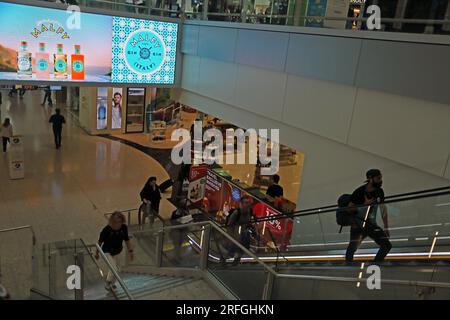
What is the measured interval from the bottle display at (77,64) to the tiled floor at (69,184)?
307 cm

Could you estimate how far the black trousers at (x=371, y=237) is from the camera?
14.3 ft

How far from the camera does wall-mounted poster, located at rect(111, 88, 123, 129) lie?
16.6 m

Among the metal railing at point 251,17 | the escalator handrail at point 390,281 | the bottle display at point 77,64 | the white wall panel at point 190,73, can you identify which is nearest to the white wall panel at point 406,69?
the metal railing at point 251,17

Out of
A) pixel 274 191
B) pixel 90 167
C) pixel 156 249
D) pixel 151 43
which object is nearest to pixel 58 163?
pixel 90 167

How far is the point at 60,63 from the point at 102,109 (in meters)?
8.20

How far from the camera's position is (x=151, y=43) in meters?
9.09

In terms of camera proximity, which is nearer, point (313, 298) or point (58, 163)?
point (313, 298)

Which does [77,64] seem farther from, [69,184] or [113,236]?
[113,236]

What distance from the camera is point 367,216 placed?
4.50 m

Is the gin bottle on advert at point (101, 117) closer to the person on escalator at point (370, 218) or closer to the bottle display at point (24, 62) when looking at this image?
the bottle display at point (24, 62)

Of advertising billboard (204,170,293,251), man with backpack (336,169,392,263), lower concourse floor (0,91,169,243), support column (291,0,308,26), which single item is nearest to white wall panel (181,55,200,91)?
advertising billboard (204,170,293,251)

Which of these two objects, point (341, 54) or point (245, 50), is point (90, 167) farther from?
point (341, 54)

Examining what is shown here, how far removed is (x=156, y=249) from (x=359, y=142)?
386 centimetres

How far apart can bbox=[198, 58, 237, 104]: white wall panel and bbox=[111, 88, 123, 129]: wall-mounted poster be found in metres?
8.67
